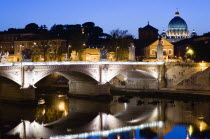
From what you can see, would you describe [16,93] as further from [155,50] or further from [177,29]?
[177,29]

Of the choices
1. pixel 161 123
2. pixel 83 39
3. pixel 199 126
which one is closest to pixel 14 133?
pixel 161 123

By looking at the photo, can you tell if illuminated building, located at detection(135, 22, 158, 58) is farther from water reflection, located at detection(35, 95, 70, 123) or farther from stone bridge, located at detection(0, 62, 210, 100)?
water reflection, located at detection(35, 95, 70, 123)

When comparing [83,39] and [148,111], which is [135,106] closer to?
[148,111]

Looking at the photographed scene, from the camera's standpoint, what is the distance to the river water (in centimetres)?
3416

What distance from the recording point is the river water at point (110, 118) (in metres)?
34.2

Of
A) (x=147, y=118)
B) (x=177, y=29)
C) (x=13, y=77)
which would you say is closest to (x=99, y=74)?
(x=13, y=77)

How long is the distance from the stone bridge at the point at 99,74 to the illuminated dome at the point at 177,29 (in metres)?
74.1

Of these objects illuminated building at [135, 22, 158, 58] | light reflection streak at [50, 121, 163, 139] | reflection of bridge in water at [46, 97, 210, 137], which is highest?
illuminated building at [135, 22, 158, 58]

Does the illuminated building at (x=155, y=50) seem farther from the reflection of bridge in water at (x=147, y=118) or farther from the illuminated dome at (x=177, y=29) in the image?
the illuminated dome at (x=177, y=29)

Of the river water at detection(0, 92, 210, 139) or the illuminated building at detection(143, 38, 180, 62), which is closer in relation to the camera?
the river water at detection(0, 92, 210, 139)

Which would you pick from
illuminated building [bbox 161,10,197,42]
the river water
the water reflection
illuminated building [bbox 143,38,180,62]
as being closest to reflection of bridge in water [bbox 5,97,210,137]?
the river water

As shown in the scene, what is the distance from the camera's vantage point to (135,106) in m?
47.2

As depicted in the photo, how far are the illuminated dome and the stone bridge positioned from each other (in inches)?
2919

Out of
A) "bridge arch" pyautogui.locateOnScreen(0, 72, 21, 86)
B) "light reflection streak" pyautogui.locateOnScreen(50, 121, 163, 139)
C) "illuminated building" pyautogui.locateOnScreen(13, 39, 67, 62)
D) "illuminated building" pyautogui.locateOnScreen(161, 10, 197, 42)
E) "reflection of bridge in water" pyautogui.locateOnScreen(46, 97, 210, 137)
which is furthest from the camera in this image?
"illuminated building" pyautogui.locateOnScreen(161, 10, 197, 42)
